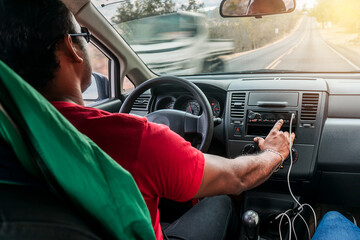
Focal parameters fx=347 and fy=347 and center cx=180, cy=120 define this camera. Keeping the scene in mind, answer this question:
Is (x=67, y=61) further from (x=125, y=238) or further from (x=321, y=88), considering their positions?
(x=321, y=88)

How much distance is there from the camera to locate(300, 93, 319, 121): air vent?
8.68ft

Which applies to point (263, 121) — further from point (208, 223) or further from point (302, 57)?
point (302, 57)

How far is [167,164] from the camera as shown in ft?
3.94

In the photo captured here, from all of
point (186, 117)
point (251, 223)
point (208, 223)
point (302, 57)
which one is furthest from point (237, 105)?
point (302, 57)

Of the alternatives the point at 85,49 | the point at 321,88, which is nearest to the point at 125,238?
the point at 85,49

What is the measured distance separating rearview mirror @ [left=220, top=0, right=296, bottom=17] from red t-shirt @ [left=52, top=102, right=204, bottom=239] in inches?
65.3

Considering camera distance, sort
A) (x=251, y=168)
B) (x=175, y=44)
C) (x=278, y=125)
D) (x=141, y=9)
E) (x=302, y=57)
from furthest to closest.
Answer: (x=302, y=57)
(x=175, y=44)
(x=141, y=9)
(x=278, y=125)
(x=251, y=168)

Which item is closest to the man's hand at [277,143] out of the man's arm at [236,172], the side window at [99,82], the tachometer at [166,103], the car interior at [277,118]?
the man's arm at [236,172]

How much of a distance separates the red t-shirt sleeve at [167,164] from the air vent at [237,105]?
157 centimetres

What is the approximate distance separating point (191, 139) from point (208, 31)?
3.28 m

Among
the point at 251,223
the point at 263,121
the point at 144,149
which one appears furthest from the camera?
the point at 263,121

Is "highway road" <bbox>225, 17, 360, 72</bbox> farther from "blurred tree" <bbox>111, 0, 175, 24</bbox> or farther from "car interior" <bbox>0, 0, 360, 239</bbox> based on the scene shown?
"blurred tree" <bbox>111, 0, 175, 24</bbox>

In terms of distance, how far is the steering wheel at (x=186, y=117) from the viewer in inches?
88.7

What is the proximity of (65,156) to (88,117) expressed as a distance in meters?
0.54
